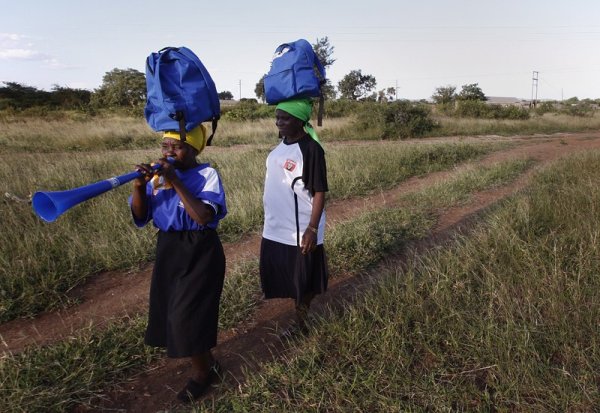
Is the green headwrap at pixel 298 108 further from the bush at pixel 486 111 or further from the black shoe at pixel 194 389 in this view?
the bush at pixel 486 111

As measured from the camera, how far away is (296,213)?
2295 mm

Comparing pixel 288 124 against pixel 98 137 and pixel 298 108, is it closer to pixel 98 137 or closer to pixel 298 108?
pixel 298 108

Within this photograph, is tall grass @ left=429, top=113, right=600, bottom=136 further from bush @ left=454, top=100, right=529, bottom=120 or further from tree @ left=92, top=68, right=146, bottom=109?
tree @ left=92, top=68, right=146, bottom=109

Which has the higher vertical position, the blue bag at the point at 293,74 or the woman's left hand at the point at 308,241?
the blue bag at the point at 293,74

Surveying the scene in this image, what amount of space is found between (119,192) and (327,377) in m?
4.40

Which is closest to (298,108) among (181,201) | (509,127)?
(181,201)

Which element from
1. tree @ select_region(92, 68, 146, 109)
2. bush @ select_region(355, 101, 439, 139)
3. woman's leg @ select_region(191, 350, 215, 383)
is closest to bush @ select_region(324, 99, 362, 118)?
bush @ select_region(355, 101, 439, 139)

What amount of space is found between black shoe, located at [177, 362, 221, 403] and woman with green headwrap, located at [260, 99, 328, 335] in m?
0.56

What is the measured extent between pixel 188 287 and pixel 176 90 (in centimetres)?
90

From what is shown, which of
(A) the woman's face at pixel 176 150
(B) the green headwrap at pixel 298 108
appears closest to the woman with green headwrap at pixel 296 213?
(B) the green headwrap at pixel 298 108

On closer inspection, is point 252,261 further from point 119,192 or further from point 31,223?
point 119,192

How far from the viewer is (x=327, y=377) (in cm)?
191

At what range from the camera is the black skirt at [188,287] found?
1867 mm

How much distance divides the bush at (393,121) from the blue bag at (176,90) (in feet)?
47.1
